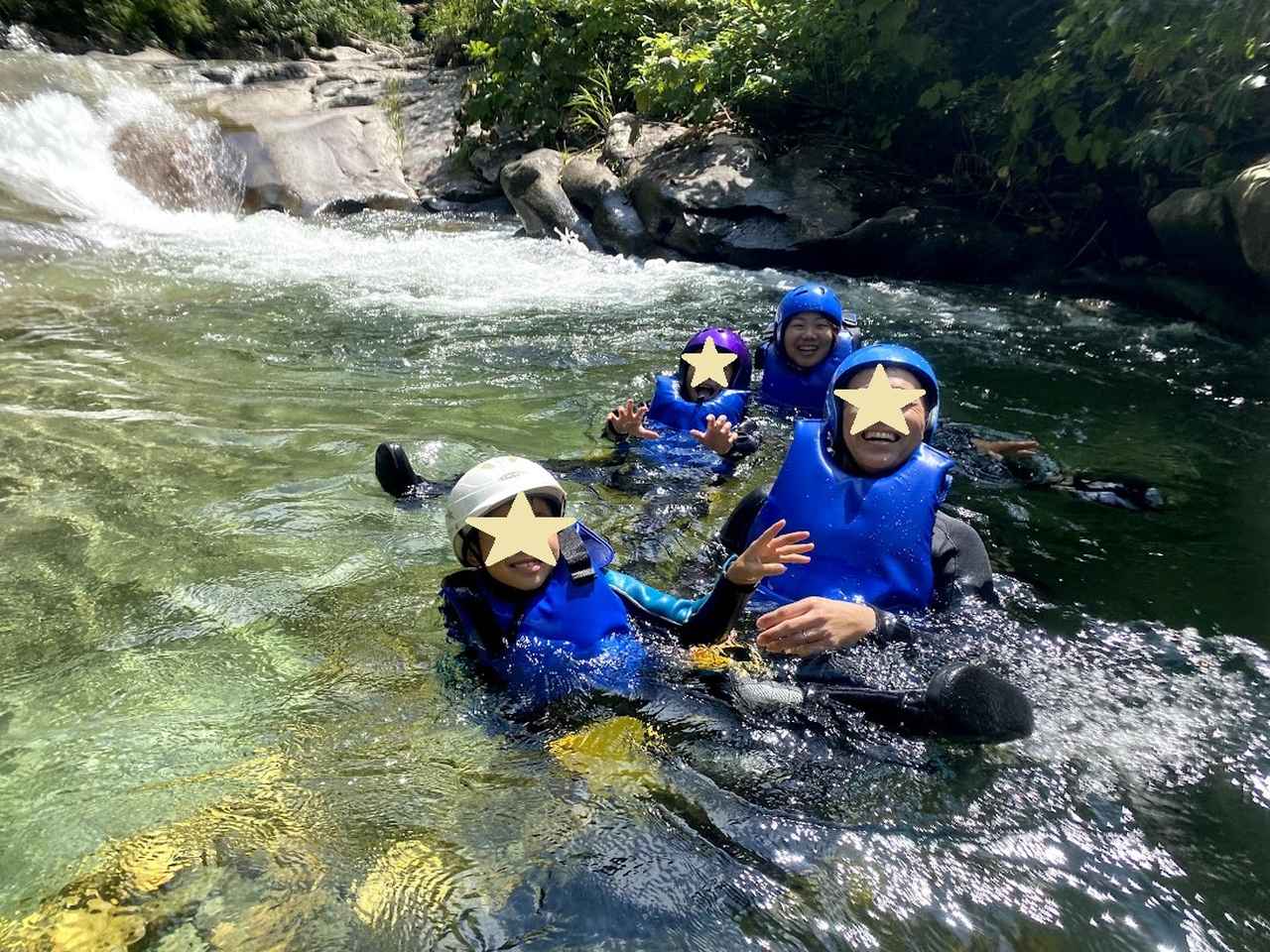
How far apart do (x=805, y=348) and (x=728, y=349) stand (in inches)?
20.3

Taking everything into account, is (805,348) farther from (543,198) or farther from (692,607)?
(543,198)

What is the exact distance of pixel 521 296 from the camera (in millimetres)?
9453

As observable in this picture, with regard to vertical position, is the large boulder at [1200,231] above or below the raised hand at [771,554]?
above

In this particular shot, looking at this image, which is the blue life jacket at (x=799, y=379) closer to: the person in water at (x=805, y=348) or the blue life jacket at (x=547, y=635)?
the person in water at (x=805, y=348)

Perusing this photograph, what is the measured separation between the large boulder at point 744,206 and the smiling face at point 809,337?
5205 mm

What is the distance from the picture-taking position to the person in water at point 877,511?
10.7ft

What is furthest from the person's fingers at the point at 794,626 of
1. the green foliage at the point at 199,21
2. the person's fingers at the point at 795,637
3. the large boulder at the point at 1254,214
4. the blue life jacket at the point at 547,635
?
the green foliage at the point at 199,21

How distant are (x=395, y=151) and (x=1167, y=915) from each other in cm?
1618

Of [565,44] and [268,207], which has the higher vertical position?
[565,44]

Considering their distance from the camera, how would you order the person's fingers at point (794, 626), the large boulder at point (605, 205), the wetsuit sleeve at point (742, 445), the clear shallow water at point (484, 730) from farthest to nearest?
the large boulder at point (605, 205) → the wetsuit sleeve at point (742, 445) → the person's fingers at point (794, 626) → the clear shallow water at point (484, 730)

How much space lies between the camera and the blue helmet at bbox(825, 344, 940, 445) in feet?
11.1

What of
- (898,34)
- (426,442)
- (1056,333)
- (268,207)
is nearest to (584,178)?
(898,34)

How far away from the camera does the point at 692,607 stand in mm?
3281

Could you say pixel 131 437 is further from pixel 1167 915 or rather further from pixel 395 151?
pixel 395 151
